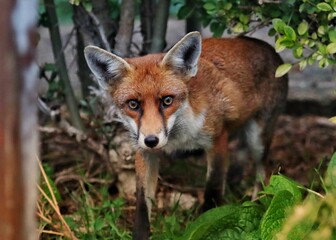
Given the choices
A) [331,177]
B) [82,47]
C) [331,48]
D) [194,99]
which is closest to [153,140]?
[194,99]

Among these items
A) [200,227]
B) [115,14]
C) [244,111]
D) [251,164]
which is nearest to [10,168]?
[200,227]

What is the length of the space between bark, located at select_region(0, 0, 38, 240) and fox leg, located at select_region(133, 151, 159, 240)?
9.14ft

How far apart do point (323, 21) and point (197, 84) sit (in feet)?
3.14

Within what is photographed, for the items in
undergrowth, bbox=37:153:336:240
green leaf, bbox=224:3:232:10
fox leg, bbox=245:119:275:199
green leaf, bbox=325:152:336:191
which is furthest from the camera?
fox leg, bbox=245:119:275:199

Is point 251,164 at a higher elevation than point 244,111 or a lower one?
lower

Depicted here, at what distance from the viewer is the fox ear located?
15.7 ft

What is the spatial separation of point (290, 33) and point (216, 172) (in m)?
1.22

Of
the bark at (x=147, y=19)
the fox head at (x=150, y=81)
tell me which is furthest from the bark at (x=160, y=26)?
the fox head at (x=150, y=81)

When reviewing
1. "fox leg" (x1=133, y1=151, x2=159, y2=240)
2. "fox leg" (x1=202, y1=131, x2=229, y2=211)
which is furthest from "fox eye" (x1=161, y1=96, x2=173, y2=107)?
"fox leg" (x1=202, y1=131, x2=229, y2=211)

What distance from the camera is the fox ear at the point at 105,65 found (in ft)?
15.7

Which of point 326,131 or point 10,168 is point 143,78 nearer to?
point 10,168

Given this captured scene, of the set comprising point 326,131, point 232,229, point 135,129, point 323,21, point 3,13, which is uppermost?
point 3,13

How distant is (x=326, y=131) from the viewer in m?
7.61

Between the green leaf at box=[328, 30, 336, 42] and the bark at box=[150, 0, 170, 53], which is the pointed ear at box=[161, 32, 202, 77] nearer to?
the green leaf at box=[328, 30, 336, 42]
